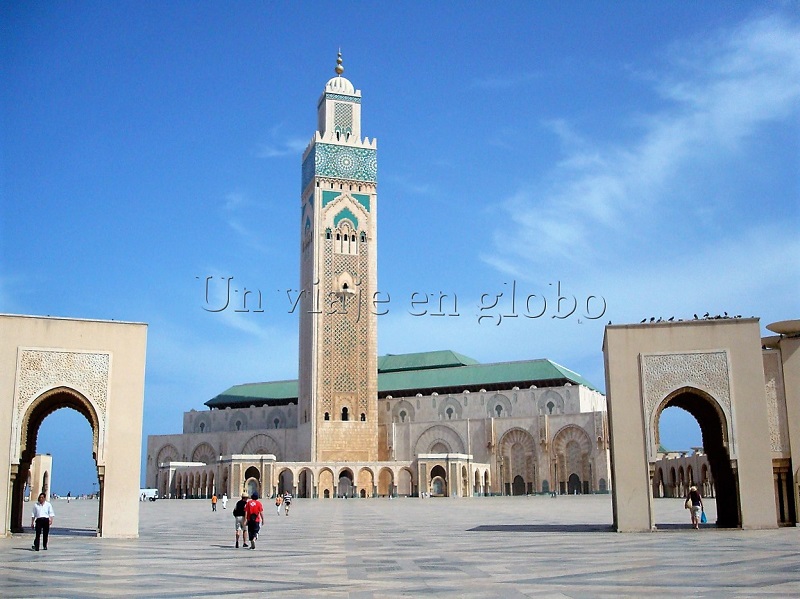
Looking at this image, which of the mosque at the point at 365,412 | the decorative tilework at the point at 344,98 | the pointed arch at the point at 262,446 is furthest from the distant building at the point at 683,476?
the decorative tilework at the point at 344,98

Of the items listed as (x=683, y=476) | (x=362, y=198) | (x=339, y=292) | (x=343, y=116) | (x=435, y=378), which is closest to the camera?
(x=683, y=476)

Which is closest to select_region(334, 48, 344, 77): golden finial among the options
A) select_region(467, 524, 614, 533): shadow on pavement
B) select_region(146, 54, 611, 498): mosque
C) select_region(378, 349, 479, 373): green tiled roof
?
select_region(146, 54, 611, 498): mosque

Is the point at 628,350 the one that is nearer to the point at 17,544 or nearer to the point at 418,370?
the point at 17,544

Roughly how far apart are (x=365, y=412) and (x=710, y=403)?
29756mm

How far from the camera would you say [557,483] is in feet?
133

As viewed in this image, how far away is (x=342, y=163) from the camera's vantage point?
43531mm

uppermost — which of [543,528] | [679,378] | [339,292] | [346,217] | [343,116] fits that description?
[343,116]

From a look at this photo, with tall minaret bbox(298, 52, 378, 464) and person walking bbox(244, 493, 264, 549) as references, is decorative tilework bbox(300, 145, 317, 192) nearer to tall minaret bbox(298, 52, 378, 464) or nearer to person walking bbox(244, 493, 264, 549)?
tall minaret bbox(298, 52, 378, 464)

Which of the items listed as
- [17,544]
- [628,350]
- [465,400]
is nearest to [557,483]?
[465,400]

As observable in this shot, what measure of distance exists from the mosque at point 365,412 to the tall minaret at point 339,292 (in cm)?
6

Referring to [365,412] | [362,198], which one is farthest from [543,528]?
[362,198]

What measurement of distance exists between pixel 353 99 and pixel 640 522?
115ft

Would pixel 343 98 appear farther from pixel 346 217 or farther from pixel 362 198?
pixel 346 217

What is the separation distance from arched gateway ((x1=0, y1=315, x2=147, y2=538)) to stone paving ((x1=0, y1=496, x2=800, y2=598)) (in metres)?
0.69
